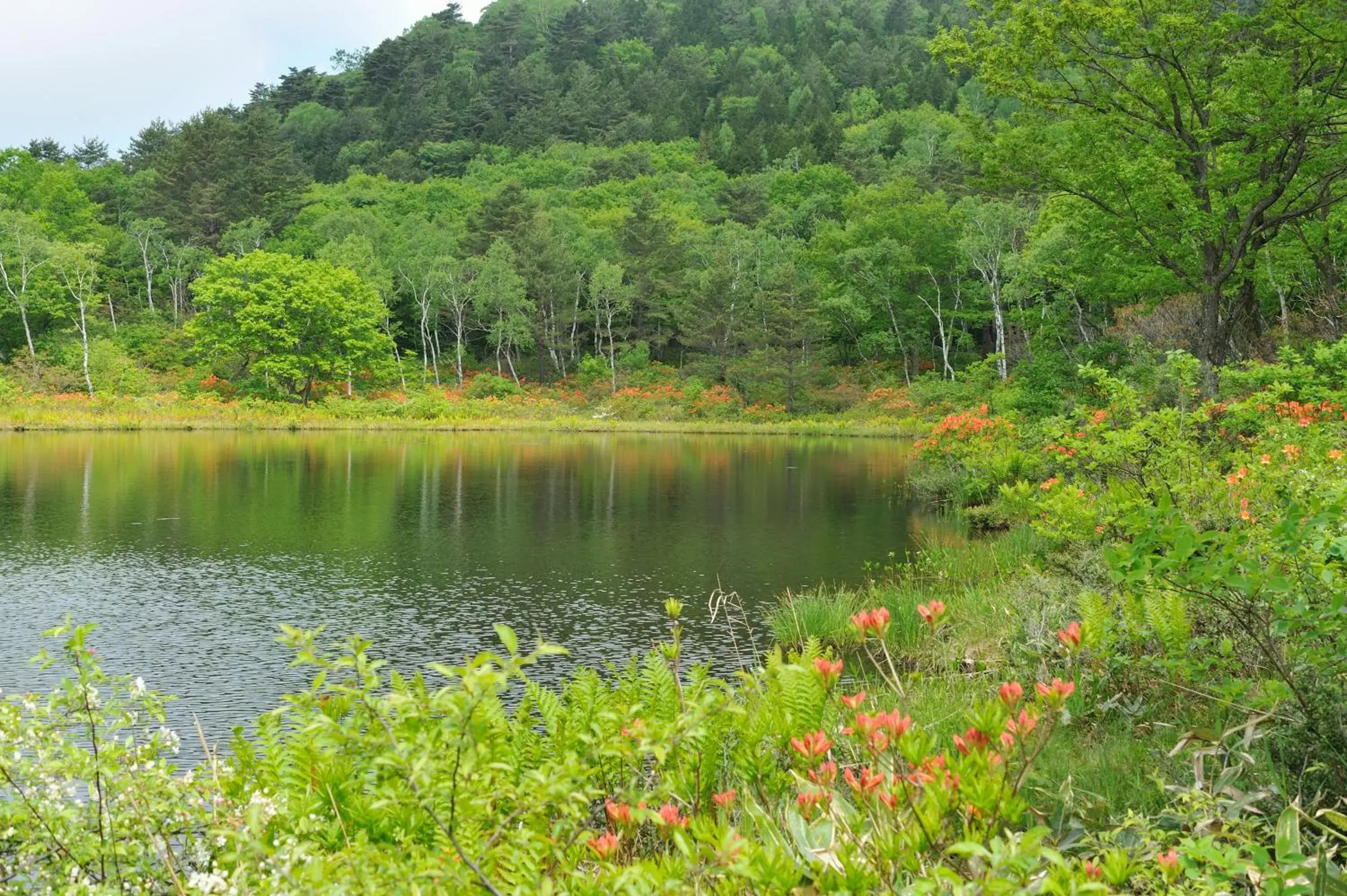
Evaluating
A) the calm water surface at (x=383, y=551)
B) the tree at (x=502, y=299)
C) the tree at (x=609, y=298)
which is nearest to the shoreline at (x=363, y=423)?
the tree at (x=609, y=298)

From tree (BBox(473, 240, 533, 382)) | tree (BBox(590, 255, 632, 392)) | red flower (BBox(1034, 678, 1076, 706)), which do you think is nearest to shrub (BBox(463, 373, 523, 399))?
tree (BBox(473, 240, 533, 382))

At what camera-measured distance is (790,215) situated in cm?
7431

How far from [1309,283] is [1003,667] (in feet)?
64.0

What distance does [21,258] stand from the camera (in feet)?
171

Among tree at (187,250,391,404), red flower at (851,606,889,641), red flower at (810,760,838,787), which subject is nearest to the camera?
red flower at (810,760,838,787)

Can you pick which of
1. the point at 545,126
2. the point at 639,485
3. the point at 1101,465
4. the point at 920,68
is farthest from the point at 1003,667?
the point at 920,68

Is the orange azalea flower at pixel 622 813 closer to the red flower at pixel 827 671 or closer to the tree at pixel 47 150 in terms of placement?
the red flower at pixel 827 671

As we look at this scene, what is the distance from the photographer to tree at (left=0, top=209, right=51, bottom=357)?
166 ft

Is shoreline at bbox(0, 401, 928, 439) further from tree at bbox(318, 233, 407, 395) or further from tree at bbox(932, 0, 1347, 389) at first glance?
tree at bbox(932, 0, 1347, 389)

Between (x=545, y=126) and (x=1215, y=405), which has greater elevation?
(x=545, y=126)

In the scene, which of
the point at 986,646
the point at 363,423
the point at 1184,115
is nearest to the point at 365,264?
the point at 363,423

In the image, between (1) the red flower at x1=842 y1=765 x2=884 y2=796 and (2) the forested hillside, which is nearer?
(1) the red flower at x1=842 y1=765 x2=884 y2=796

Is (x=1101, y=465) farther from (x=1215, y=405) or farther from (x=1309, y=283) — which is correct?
(x=1309, y=283)

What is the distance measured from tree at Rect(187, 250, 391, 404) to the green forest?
287 mm
